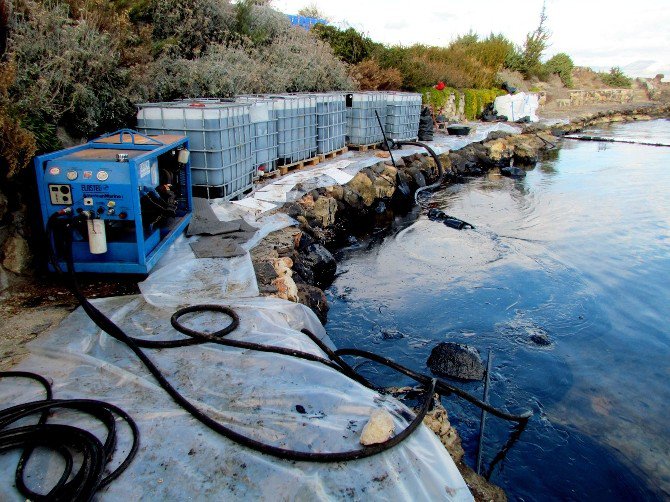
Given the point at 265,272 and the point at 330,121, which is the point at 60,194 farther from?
the point at 330,121

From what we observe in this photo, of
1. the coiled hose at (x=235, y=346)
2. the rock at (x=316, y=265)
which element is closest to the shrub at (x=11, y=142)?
the coiled hose at (x=235, y=346)

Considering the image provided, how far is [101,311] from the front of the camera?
385 centimetres

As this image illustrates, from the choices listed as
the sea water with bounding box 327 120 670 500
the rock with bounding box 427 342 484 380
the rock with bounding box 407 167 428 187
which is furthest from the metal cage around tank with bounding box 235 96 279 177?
the rock with bounding box 427 342 484 380

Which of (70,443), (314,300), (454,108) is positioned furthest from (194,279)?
(454,108)

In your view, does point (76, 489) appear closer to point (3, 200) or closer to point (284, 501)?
point (284, 501)

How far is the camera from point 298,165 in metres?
9.84

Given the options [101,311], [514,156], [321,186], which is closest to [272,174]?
[321,186]

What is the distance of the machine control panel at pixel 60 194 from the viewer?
4.05 m

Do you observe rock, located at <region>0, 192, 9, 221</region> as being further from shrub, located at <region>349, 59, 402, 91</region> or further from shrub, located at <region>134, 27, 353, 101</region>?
shrub, located at <region>349, 59, 402, 91</region>

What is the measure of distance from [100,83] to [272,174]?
3.28m

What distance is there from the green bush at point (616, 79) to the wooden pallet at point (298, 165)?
39439 millimetres

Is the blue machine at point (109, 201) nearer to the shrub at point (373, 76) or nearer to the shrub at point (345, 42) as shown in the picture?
the shrub at point (373, 76)

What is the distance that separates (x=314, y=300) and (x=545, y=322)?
2.91 metres

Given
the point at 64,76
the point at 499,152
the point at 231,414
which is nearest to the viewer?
the point at 231,414
